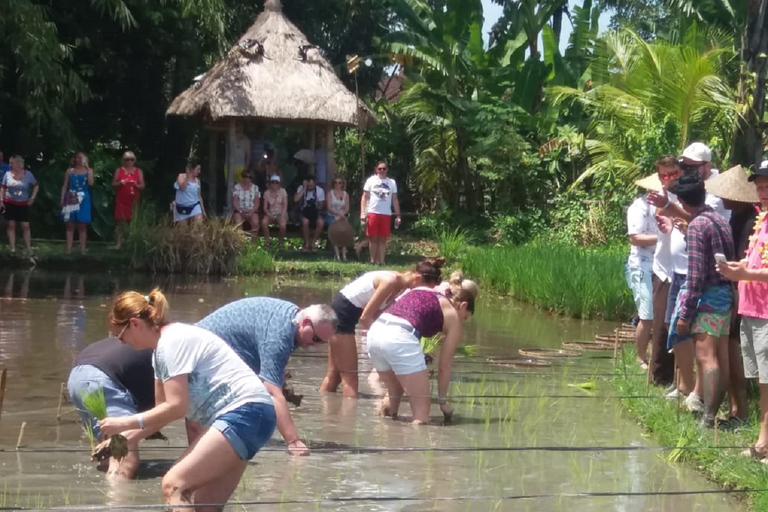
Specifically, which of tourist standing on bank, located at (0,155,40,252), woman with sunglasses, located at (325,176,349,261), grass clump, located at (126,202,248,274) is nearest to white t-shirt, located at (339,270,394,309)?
grass clump, located at (126,202,248,274)

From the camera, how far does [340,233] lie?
21.2 metres

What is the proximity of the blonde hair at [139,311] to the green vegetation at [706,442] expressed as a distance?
11.0 ft

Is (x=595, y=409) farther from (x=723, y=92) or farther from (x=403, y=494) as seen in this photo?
(x=723, y=92)

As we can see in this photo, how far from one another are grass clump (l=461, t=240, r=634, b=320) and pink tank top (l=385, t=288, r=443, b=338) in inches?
255

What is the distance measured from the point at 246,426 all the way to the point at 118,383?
77.1 inches

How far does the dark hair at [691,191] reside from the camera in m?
8.69

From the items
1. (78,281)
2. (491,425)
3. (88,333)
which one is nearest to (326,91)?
(78,281)

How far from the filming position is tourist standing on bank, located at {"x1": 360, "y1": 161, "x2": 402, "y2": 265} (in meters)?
20.0

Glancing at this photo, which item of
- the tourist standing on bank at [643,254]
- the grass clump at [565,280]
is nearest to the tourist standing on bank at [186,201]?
the grass clump at [565,280]

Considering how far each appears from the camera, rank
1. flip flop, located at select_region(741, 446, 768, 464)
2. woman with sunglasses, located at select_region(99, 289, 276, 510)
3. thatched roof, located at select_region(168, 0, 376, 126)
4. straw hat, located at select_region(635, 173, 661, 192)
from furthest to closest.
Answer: thatched roof, located at select_region(168, 0, 376, 126), straw hat, located at select_region(635, 173, 661, 192), flip flop, located at select_region(741, 446, 768, 464), woman with sunglasses, located at select_region(99, 289, 276, 510)

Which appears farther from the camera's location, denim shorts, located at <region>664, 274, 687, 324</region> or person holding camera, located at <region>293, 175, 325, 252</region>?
person holding camera, located at <region>293, 175, 325, 252</region>

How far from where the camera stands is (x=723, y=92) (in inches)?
749

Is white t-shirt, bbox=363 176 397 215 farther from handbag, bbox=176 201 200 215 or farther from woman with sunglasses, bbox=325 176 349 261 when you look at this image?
handbag, bbox=176 201 200 215

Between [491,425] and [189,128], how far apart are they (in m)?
18.0
